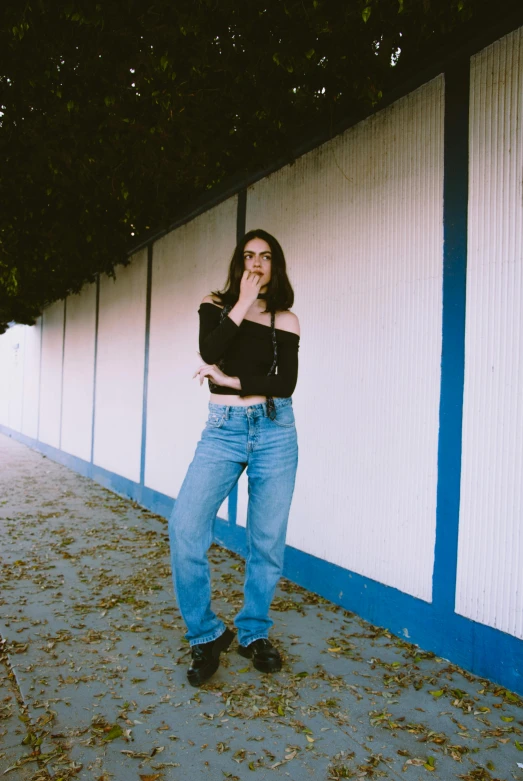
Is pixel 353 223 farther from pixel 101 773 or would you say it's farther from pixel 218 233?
pixel 101 773

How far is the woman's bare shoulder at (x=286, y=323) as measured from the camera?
292 centimetres

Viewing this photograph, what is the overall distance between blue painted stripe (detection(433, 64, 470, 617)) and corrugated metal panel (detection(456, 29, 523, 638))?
0.15 feet

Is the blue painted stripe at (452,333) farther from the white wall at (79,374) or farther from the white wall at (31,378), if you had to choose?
the white wall at (31,378)

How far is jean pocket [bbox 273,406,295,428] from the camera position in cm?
284

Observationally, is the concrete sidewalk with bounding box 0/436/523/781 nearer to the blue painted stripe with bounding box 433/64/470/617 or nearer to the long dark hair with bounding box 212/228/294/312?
the blue painted stripe with bounding box 433/64/470/617

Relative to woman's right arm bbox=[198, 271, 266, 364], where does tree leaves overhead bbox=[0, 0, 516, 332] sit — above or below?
above

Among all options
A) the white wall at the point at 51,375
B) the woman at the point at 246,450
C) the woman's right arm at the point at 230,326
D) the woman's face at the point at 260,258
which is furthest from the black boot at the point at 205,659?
the white wall at the point at 51,375

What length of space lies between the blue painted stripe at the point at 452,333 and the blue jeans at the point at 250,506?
87cm

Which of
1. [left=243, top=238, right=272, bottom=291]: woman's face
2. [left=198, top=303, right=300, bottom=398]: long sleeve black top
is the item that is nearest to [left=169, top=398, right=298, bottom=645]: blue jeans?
[left=198, top=303, right=300, bottom=398]: long sleeve black top

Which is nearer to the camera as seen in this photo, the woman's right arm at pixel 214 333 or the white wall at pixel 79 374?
the woman's right arm at pixel 214 333

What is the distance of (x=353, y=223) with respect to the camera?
3.80m

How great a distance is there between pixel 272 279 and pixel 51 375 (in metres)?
10.7

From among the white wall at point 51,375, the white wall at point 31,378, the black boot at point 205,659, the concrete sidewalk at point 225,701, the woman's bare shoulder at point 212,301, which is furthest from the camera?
the white wall at point 31,378

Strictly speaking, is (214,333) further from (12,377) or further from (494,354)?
(12,377)
